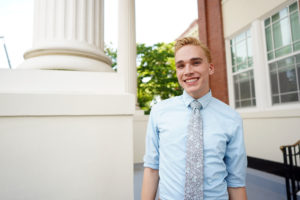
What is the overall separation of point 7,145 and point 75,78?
27.3 inches

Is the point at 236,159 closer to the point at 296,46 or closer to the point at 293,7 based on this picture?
the point at 296,46

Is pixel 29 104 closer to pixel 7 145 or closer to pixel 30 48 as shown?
pixel 7 145

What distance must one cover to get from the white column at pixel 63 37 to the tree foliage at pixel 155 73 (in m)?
16.5

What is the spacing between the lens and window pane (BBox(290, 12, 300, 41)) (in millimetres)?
4801

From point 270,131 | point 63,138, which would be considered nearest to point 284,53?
point 270,131

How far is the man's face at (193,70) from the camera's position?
50.3 inches

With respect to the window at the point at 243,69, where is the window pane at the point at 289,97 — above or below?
below

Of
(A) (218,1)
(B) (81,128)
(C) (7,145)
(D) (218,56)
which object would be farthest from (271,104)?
(C) (7,145)

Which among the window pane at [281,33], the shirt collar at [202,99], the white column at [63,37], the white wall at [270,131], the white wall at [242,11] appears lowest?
the white wall at [270,131]

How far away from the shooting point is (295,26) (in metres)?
4.86

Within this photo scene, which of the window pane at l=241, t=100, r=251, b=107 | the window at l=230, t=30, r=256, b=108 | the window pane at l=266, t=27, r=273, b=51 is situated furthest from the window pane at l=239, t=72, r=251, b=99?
the window pane at l=266, t=27, r=273, b=51

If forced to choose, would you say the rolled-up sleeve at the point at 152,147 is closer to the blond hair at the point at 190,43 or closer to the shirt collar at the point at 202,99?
the shirt collar at the point at 202,99

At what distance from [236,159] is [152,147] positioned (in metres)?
0.58

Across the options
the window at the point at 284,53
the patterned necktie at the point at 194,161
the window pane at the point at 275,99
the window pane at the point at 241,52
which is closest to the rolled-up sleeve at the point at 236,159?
the patterned necktie at the point at 194,161
